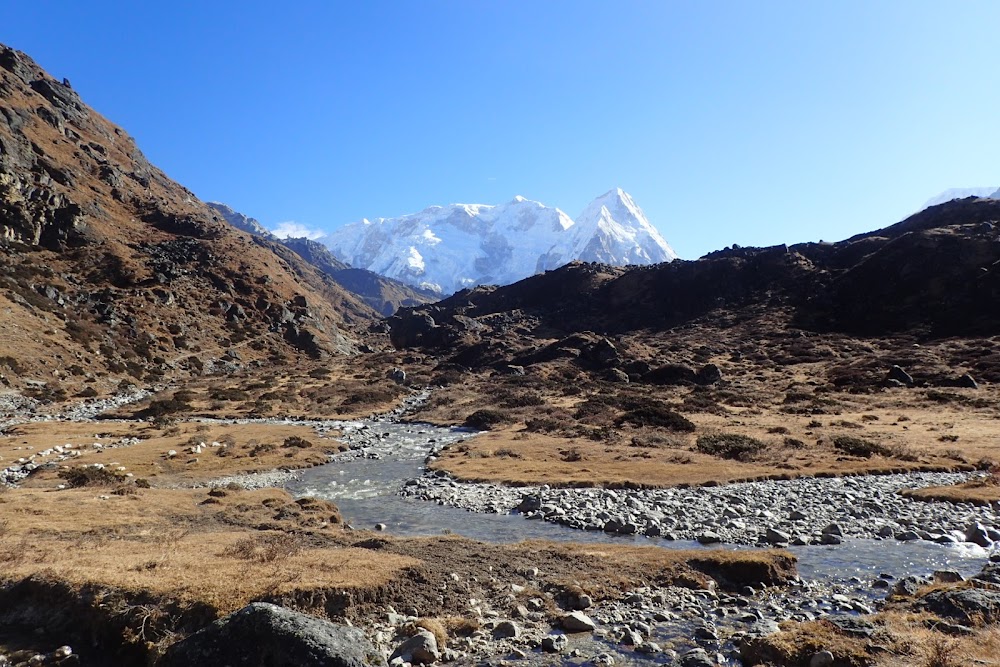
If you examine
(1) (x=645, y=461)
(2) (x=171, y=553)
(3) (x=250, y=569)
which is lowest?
(1) (x=645, y=461)

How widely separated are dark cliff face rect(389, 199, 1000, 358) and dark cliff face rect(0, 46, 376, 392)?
35542 mm

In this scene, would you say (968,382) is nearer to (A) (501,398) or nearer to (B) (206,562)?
(A) (501,398)

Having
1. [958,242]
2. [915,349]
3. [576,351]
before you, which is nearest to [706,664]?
[576,351]

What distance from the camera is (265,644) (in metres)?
8.45

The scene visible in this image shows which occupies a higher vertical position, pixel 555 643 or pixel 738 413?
pixel 555 643

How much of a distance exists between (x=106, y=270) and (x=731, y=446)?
111 m

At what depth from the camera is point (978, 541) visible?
1841cm

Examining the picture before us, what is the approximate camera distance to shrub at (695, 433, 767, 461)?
3522cm

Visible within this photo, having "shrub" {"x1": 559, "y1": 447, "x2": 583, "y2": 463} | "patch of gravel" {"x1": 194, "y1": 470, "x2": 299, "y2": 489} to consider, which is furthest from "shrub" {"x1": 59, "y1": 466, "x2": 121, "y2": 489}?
"shrub" {"x1": 559, "y1": 447, "x2": 583, "y2": 463}

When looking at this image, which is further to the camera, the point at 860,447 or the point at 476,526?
the point at 860,447

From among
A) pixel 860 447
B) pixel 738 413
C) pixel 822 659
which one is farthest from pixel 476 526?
pixel 738 413

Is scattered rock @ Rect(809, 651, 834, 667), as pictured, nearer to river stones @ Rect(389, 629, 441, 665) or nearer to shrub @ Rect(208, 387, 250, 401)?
river stones @ Rect(389, 629, 441, 665)

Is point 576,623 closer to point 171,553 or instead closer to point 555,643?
point 555,643

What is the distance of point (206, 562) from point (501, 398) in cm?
5250
